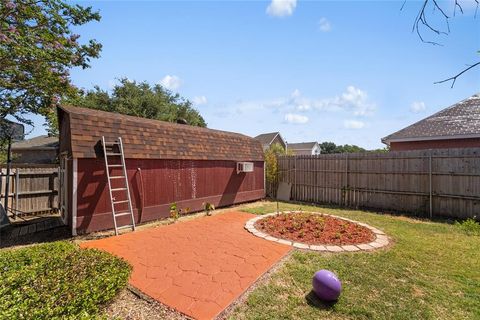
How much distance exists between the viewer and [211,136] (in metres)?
9.62

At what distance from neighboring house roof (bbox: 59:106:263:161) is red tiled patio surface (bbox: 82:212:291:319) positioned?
2.19 m

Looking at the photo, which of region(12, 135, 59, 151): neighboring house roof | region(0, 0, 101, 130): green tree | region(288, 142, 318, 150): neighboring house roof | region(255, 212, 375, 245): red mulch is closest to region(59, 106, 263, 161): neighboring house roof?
region(0, 0, 101, 130): green tree

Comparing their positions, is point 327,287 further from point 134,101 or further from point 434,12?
point 134,101

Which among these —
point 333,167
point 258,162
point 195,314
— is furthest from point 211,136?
point 195,314

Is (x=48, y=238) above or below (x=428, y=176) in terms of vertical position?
below

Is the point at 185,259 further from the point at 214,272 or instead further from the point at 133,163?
the point at 133,163

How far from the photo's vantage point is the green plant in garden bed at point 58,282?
241cm

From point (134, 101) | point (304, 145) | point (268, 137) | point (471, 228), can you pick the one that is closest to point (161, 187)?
point (471, 228)

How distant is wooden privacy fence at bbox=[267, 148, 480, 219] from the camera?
7.81 metres

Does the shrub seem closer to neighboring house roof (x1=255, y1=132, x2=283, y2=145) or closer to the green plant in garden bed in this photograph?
the green plant in garden bed

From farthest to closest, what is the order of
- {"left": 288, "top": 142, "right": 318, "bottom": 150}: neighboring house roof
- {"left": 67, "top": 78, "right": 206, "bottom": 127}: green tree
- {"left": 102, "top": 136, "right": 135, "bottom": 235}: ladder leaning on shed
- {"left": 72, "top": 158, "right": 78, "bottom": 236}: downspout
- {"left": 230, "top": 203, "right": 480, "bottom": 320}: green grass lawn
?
{"left": 288, "top": 142, "right": 318, "bottom": 150}: neighboring house roof, {"left": 67, "top": 78, "right": 206, "bottom": 127}: green tree, {"left": 102, "top": 136, "right": 135, "bottom": 235}: ladder leaning on shed, {"left": 72, "top": 158, "right": 78, "bottom": 236}: downspout, {"left": 230, "top": 203, "right": 480, "bottom": 320}: green grass lawn

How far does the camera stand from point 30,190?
26.3 ft

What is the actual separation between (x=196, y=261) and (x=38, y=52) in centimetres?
681

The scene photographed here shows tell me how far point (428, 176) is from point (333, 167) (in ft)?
10.9
